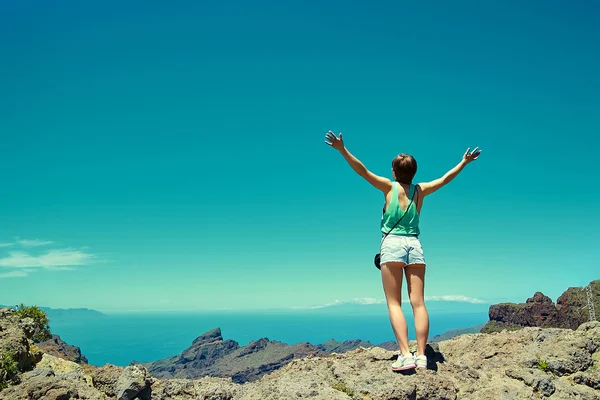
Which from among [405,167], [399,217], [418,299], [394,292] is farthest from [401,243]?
[405,167]

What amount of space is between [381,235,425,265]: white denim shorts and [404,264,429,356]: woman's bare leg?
0.13 m

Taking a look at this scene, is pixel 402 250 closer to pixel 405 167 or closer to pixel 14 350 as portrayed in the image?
pixel 405 167

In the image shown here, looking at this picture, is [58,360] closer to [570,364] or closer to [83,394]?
[83,394]

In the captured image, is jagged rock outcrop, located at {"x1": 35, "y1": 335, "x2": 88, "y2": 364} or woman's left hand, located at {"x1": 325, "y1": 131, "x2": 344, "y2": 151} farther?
jagged rock outcrop, located at {"x1": 35, "y1": 335, "x2": 88, "y2": 364}

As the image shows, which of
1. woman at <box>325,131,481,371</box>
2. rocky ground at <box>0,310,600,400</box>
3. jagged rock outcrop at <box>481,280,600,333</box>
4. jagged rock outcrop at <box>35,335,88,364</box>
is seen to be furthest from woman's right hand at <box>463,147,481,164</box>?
jagged rock outcrop at <box>481,280,600,333</box>

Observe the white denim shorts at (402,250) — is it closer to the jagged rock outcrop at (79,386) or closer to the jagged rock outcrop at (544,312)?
the jagged rock outcrop at (79,386)

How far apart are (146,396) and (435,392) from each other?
Result: 3.92 meters

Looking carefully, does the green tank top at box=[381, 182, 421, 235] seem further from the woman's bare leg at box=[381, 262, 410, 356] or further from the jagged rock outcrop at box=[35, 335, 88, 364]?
the jagged rock outcrop at box=[35, 335, 88, 364]

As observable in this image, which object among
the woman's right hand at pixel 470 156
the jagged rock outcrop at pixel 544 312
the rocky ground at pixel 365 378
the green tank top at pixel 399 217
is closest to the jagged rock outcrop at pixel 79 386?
the rocky ground at pixel 365 378

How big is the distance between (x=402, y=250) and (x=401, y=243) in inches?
4.6

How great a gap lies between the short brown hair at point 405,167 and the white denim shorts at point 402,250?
38.4 inches

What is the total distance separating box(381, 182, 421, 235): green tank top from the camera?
6.20 metres

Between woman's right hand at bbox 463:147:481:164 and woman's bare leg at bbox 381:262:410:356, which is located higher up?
woman's right hand at bbox 463:147:481:164

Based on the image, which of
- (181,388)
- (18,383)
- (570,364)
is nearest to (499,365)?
(570,364)
